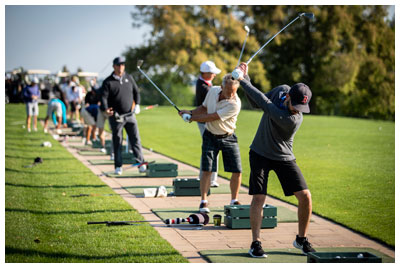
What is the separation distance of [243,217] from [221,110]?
1.54 meters

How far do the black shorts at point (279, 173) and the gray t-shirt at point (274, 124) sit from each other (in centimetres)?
8

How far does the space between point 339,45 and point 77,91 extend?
3055 centimetres

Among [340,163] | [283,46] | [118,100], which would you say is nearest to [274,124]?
[118,100]

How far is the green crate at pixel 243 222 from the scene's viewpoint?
7.46 metres

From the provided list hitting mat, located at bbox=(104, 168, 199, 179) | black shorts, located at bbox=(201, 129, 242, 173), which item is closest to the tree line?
hitting mat, located at bbox=(104, 168, 199, 179)

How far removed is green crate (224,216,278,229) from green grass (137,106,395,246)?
1.00 m

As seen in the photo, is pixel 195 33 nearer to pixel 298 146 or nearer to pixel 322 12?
pixel 322 12

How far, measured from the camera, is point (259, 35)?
A: 170 feet

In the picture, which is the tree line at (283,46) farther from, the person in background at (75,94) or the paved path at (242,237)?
the paved path at (242,237)

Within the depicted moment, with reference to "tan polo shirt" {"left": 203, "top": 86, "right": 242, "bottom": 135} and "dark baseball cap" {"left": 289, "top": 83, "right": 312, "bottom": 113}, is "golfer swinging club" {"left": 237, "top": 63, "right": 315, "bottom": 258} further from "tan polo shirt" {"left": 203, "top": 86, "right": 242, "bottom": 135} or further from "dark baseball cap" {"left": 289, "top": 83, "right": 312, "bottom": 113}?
"tan polo shirt" {"left": 203, "top": 86, "right": 242, "bottom": 135}

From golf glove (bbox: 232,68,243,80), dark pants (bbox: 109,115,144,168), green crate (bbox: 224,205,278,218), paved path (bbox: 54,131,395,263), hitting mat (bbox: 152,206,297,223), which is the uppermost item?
golf glove (bbox: 232,68,243,80)

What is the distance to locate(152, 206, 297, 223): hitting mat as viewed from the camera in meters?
8.13

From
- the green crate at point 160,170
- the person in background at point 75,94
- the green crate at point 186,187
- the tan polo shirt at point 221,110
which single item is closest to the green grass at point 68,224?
the green crate at point 186,187

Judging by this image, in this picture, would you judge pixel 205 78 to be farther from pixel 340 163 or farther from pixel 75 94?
pixel 75 94
